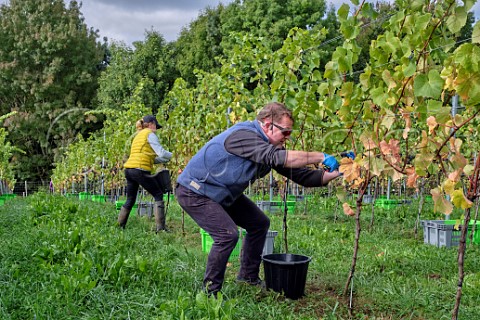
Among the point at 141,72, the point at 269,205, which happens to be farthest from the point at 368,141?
the point at 141,72

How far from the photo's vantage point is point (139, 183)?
22.2ft

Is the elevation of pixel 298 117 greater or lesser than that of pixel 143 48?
lesser

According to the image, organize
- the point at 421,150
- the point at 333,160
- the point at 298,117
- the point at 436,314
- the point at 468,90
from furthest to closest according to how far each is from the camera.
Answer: the point at 298,117 → the point at 436,314 → the point at 333,160 → the point at 421,150 → the point at 468,90

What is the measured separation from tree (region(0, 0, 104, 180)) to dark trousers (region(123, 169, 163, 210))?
21.2 m

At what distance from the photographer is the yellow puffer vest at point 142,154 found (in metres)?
6.73

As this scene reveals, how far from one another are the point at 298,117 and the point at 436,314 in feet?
6.43

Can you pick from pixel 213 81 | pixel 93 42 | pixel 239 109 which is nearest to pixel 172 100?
pixel 213 81

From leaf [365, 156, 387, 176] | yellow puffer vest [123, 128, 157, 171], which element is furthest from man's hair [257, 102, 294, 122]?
yellow puffer vest [123, 128, 157, 171]

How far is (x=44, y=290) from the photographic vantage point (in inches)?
134

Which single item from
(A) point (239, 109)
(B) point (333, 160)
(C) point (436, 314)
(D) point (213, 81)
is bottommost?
(C) point (436, 314)

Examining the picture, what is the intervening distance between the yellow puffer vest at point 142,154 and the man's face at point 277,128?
3.61m

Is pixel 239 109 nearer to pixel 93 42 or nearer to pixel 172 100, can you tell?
pixel 172 100

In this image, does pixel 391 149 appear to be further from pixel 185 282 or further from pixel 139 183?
pixel 139 183

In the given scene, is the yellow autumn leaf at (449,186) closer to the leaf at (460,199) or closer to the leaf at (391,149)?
the leaf at (460,199)
